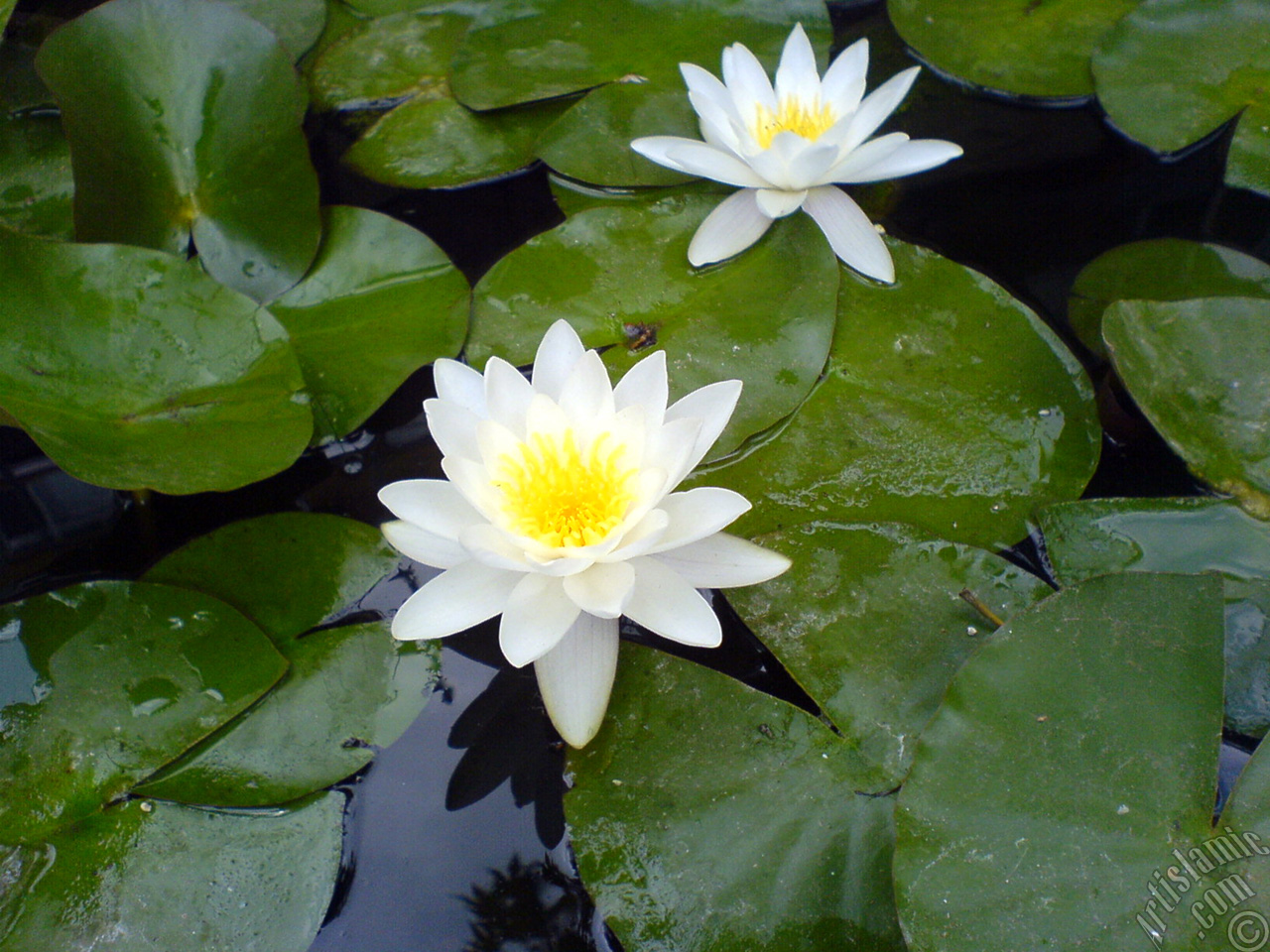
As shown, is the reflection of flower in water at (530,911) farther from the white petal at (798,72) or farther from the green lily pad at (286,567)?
the white petal at (798,72)

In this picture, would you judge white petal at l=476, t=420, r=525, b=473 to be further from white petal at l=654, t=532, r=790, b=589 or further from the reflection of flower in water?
the reflection of flower in water

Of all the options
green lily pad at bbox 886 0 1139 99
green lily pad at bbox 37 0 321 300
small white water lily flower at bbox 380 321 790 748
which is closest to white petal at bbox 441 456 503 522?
small white water lily flower at bbox 380 321 790 748

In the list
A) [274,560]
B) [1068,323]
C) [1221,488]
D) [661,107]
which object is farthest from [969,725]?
[661,107]

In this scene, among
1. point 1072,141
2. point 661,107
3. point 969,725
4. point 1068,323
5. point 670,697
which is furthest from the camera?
point 1072,141

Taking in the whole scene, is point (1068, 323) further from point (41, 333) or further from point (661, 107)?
point (41, 333)

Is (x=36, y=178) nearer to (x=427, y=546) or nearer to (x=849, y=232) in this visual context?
(x=427, y=546)

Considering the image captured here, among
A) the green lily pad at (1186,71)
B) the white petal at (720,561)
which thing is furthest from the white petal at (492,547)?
the green lily pad at (1186,71)
